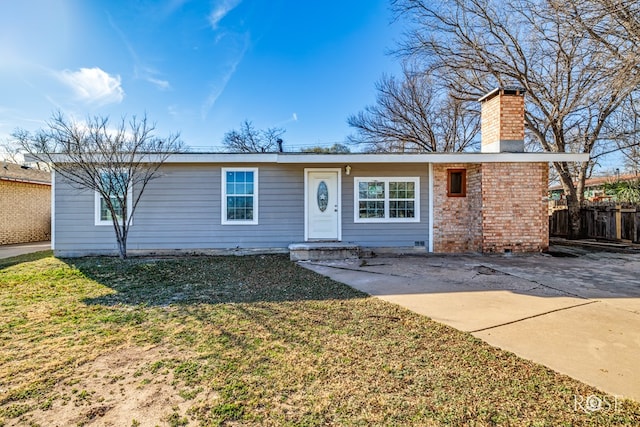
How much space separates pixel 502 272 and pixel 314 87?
14230 millimetres

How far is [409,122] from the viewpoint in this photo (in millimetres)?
18906

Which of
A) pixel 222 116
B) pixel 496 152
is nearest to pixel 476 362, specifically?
pixel 496 152

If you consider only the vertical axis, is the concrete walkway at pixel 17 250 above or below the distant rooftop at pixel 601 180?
below

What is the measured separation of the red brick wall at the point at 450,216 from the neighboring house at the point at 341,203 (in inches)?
1.0

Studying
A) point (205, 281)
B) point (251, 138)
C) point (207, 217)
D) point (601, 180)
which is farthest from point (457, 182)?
point (601, 180)

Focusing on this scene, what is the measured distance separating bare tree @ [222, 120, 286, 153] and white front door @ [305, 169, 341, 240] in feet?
48.0

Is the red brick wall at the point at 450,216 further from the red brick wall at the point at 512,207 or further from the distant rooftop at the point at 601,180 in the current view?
the distant rooftop at the point at 601,180

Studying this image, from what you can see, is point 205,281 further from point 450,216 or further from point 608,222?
point 608,222

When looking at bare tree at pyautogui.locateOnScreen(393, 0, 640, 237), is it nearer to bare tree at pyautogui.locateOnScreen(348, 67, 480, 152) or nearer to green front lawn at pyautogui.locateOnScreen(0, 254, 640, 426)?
bare tree at pyautogui.locateOnScreen(348, 67, 480, 152)

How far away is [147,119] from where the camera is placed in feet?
25.3

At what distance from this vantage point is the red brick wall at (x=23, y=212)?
11.7m

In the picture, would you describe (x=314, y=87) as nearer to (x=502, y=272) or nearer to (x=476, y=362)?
(x=502, y=272)

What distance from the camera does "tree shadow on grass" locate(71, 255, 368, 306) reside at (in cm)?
446

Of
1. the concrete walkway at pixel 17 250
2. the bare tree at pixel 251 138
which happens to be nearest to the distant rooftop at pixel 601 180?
the bare tree at pixel 251 138
